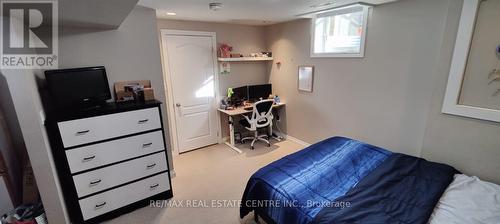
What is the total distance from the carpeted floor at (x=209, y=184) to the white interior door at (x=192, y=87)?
0.33 meters

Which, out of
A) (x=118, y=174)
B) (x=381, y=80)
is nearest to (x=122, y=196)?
(x=118, y=174)

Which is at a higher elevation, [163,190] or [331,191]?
[331,191]

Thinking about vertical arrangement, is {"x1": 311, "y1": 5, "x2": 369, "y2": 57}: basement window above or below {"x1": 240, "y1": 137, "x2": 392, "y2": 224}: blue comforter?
above

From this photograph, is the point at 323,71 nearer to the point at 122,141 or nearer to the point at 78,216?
the point at 122,141

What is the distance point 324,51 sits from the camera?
10.9ft

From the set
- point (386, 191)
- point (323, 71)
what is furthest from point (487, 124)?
point (323, 71)

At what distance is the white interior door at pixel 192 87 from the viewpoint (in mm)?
3408

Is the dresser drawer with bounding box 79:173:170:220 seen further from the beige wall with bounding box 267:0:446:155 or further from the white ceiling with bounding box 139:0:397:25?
the beige wall with bounding box 267:0:446:155

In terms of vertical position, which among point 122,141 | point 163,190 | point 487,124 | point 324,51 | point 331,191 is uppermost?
point 324,51

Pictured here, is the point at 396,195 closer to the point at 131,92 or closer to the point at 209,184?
the point at 209,184

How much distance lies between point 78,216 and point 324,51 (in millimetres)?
3696

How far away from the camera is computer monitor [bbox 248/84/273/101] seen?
416 centimetres

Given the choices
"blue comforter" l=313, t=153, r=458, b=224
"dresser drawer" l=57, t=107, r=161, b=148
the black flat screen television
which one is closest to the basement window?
"blue comforter" l=313, t=153, r=458, b=224

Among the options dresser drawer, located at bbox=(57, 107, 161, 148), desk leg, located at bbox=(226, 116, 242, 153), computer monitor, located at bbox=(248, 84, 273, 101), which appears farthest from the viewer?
computer monitor, located at bbox=(248, 84, 273, 101)
